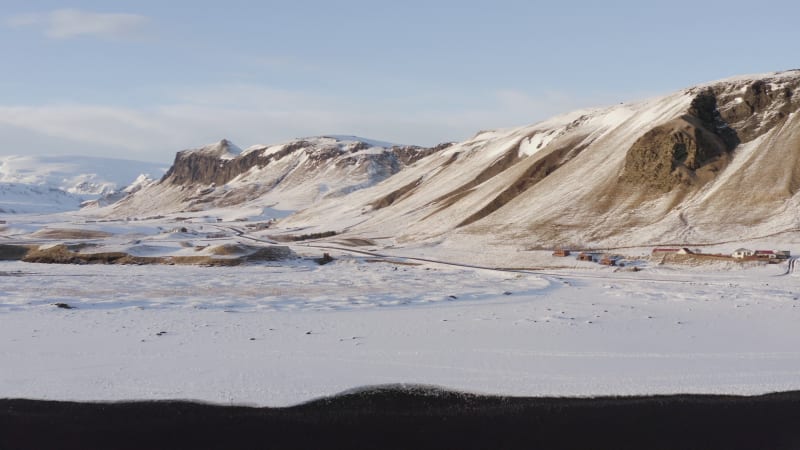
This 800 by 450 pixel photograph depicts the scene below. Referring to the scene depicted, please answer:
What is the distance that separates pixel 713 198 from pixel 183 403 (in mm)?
85558

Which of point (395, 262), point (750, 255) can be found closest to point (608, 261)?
point (750, 255)

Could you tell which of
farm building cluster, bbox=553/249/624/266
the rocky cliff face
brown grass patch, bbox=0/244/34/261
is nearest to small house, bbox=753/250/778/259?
farm building cluster, bbox=553/249/624/266

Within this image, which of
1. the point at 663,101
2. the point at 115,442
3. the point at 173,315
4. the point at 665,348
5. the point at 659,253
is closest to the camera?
the point at 115,442

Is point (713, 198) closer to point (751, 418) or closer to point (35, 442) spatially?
point (751, 418)

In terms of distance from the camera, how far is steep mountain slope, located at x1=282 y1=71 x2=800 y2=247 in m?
86.6

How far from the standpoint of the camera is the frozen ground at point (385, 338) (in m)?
27.0

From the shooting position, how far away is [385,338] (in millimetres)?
33375

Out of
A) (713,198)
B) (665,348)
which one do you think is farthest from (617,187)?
(665,348)

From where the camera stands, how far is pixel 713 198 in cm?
9069

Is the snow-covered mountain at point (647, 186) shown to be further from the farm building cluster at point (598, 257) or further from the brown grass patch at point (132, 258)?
the brown grass patch at point (132, 258)

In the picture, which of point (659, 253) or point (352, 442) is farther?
point (659, 253)

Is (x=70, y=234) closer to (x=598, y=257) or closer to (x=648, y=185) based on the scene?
(x=598, y=257)

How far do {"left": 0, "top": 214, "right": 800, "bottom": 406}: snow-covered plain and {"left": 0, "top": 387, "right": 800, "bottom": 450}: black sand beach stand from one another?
91cm

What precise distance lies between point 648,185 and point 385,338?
258 ft
